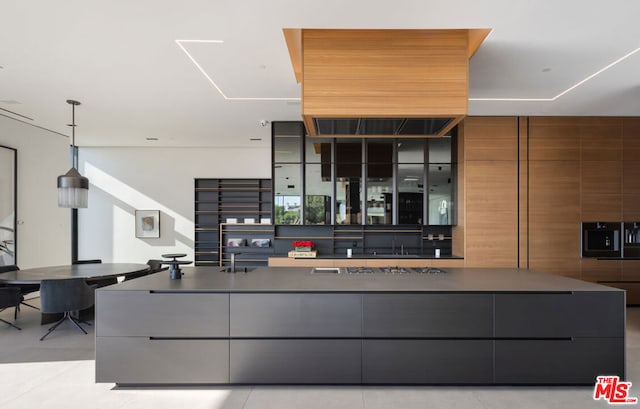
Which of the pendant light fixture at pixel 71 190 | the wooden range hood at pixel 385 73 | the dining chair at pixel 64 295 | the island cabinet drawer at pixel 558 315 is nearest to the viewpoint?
the island cabinet drawer at pixel 558 315

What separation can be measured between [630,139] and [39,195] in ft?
33.0

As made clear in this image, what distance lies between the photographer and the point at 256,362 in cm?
296

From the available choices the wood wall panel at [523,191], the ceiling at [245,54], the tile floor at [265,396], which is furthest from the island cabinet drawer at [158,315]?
the wood wall panel at [523,191]

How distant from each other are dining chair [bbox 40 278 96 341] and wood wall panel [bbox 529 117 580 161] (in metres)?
6.43

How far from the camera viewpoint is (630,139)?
5.85 meters

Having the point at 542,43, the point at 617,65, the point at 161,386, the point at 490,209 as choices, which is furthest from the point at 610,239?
the point at 161,386

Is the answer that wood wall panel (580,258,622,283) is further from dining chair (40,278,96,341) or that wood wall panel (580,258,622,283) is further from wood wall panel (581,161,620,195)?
dining chair (40,278,96,341)

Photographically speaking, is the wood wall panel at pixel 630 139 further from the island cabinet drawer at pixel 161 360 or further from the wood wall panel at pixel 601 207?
the island cabinet drawer at pixel 161 360

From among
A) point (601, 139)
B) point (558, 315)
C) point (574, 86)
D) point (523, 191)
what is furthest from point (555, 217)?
point (558, 315)

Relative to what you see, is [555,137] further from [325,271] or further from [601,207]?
[325,271]

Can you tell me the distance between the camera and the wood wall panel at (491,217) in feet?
18.8

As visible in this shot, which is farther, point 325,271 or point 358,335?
point 325,271

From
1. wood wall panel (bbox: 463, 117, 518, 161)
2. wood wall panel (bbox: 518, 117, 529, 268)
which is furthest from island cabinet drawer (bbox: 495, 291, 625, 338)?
wood wall panel (bbox: 463, 117, 518, 161)

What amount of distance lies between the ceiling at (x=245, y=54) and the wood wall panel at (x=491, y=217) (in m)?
1.00
